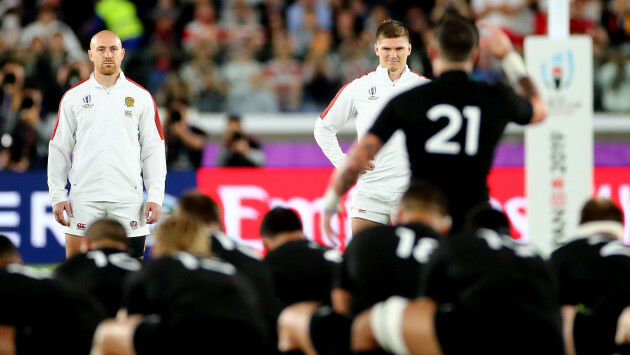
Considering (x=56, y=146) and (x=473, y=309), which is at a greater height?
(x=56, y=146)

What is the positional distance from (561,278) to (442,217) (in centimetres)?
118

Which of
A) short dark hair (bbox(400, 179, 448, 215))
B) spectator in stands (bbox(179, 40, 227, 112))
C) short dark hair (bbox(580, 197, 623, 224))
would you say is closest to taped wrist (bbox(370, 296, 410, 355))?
short dark hair (bbox(400, 179, 448, 215))

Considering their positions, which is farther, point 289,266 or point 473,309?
point 289,266

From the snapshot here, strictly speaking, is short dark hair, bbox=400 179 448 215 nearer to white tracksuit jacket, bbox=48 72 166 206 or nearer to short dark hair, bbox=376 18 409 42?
short dark hair, bbox=376 18 409 42

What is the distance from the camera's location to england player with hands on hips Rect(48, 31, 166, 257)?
8.88 meters

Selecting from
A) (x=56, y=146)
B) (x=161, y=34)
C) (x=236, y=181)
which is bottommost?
(x=236, y=181)

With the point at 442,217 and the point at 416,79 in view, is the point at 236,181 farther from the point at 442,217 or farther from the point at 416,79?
the point at 442,217

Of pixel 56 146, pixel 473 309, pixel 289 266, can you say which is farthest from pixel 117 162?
pixel 473 309

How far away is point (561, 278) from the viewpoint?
700 cm

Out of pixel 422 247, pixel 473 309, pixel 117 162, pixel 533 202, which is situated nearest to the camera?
pixel 473 309

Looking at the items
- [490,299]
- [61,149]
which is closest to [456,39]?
[490,299]

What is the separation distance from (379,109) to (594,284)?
9.37 ft

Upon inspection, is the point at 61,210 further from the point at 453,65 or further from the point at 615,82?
the point at 615,82

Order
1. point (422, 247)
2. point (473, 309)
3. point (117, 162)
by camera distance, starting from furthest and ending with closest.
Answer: point (117, 162) < point (422, 247) < point (473, 309)
